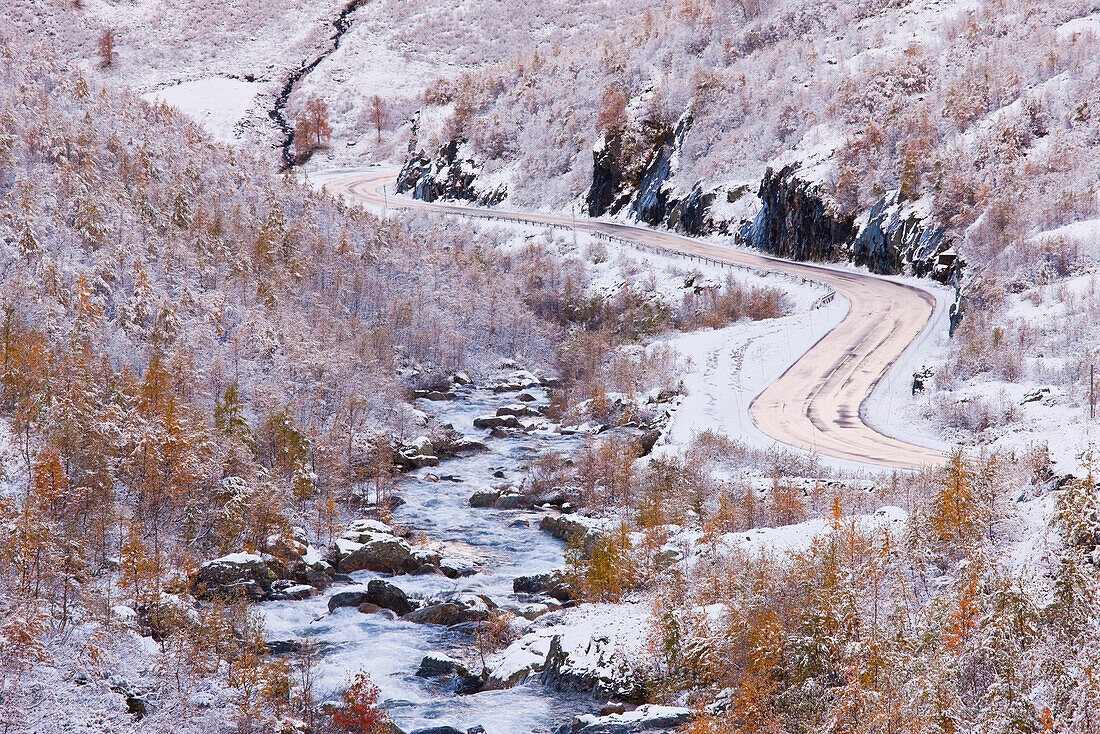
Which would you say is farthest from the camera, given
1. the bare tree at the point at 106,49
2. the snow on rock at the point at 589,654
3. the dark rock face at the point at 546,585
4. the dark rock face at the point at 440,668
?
the bare tree at the point at 106,49

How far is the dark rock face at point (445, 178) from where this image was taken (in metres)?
64.1

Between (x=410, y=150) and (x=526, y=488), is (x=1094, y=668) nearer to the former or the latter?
(x=526, y=488)

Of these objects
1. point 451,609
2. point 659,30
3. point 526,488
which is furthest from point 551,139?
point 451,609

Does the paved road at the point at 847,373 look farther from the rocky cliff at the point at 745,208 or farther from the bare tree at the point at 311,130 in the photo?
the bare tree at the point at 311,130

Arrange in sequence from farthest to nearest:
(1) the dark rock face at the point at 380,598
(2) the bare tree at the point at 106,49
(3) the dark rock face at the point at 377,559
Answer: (2) the bare tree at the point at 106,49
(3) the dark rock face at the point at 377,559
(1) the dark rock face at the point at 380,598

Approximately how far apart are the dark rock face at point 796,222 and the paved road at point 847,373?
3.65ft

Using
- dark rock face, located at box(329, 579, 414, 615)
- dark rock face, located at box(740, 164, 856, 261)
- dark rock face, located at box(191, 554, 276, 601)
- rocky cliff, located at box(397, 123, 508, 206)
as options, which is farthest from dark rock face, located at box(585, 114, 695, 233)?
dark rock face, located at box(191, 554, 276, 601)

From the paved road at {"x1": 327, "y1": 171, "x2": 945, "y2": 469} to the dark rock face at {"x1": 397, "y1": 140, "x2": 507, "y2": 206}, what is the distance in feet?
80.8

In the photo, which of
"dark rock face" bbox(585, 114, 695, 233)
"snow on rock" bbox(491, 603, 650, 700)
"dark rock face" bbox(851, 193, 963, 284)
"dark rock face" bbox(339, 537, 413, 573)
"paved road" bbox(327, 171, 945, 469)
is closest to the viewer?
"snow on rock" bbox(491, 603, 650, 700)

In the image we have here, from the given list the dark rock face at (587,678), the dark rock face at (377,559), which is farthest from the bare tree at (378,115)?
the dark rock face at (587,678)

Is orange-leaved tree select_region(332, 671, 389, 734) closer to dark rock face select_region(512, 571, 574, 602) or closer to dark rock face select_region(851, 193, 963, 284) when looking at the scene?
dark rock face select_region(512, 571, 574, 602)

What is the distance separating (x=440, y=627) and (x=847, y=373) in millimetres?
18676

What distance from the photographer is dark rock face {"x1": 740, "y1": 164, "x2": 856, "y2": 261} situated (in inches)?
1622

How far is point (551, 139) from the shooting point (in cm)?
6303
